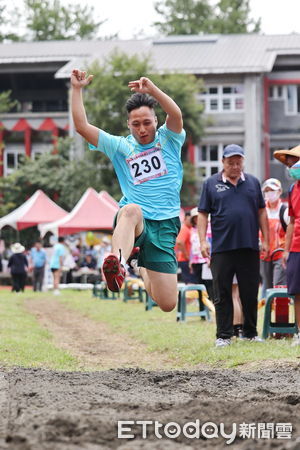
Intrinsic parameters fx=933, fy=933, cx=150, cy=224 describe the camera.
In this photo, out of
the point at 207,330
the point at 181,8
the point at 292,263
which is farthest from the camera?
the point at 181,8

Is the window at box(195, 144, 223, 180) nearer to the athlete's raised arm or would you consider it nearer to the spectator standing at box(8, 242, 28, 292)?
the spectator standing at box(8, 242, 28, 292)

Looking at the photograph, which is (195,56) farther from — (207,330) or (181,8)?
(207,330)

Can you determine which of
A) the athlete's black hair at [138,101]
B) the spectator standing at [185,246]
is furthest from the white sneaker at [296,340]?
the spectator standing at [185,246]

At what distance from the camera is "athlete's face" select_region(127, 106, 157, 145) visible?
8438 millimetres

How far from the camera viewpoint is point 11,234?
51.7m

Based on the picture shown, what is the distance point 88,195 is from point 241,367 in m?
25.6

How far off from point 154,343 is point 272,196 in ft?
11.3

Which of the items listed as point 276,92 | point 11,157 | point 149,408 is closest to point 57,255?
point 149,408

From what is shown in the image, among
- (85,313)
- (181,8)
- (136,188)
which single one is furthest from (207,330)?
(181,8)

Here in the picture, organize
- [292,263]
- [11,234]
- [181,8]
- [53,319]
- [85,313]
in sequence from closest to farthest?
[292,263]
[53,319]
[85,313]
[11,234]
[181,8]

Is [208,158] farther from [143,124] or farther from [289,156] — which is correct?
[143,124]

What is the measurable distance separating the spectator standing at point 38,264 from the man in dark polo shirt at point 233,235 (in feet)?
68.1

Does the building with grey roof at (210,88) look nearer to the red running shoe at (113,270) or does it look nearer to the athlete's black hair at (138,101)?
the athlete's black hair at (138,101)

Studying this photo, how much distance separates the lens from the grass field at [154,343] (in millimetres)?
9703
